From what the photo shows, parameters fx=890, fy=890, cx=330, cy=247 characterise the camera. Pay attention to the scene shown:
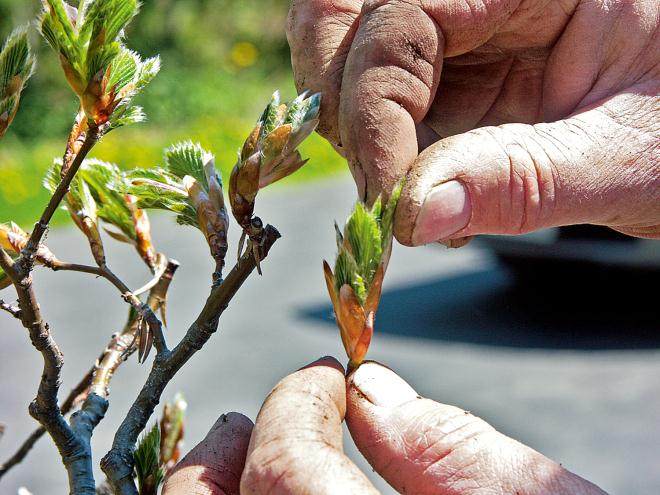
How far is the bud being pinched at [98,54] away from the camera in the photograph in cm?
96

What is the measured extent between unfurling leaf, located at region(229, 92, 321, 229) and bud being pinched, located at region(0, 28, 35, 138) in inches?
10.9

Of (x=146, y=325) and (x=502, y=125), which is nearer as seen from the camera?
(x=146, y=325)

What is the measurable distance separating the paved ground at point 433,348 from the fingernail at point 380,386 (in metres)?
3.39

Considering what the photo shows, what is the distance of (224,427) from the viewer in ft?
3.81

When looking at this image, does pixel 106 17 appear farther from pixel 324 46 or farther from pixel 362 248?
pixel 324 46

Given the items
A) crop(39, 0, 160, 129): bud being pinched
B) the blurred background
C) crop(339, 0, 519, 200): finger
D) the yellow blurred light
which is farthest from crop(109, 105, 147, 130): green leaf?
the yellow blurred light

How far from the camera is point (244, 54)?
15.4 metres

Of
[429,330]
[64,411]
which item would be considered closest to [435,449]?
[64,411]

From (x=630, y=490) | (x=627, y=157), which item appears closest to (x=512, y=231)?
(x=627, y=157)

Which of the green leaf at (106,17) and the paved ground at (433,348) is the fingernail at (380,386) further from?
the paved ground at (433,348)

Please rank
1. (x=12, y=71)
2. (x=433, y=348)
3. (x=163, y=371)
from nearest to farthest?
(x=12, y=71) < (x=163, y=371) < (x=433, y=348)

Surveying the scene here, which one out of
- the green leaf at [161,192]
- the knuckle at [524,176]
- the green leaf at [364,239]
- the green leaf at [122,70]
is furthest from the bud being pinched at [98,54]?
the knuckle at [524,176]

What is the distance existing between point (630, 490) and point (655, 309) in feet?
9.27

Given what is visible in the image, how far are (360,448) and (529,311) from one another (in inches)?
242
